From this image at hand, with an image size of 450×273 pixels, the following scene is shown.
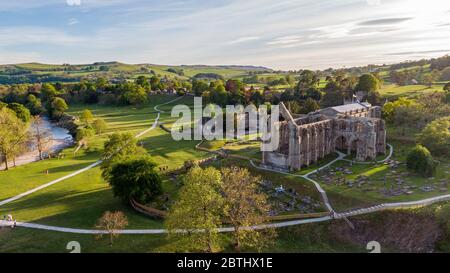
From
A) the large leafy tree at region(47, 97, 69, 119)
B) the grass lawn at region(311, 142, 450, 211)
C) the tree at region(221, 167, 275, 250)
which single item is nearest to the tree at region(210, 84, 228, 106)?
the large leafy tree at region(47, 97, 69, 119)

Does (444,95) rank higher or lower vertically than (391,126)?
higher

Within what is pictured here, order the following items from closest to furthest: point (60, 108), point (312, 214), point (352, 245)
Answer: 1. point (352, 245)
2. point (312, 214)
3. point (60, 108)

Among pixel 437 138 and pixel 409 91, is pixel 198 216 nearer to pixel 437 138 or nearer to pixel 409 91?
pixel 437 138

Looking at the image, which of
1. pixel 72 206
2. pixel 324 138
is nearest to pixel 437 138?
pixel 324 138

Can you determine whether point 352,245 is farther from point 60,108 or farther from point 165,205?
point 60,108

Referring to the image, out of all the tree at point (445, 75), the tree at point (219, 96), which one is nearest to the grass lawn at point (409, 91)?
the tree at point (445, 75)

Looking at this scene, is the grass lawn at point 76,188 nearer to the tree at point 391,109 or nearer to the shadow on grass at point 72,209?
the shadow on grass at point 72,209

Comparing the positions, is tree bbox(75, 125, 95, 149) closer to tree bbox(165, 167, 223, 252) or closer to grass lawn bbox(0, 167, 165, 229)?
grass lawn bbox(0, 167, 165, 229)
